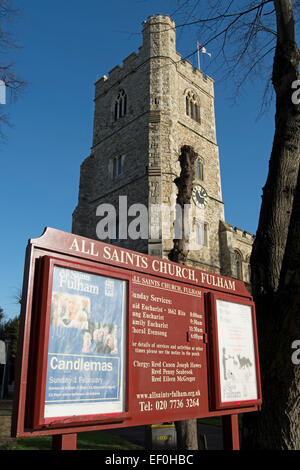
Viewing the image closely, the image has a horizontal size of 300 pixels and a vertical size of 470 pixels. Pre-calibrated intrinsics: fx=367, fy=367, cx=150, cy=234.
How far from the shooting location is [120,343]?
2.50 m

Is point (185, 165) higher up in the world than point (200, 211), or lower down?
lower down

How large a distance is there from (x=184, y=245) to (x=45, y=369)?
18.5ft

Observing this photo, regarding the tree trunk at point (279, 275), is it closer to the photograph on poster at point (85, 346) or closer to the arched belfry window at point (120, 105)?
the photograph on poster at point (85, 346)

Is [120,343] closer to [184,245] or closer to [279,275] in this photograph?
[279,275]

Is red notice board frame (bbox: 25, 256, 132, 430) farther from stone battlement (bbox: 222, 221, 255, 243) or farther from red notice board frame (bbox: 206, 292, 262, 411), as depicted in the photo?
stone battlement (bbox: 222, 221, 255, 243)

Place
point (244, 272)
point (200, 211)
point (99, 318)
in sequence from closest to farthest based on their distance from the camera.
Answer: point (99, 318), point (200, 211), point (244, 272)

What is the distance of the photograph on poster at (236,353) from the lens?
3.15 metres

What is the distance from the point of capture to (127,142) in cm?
2192

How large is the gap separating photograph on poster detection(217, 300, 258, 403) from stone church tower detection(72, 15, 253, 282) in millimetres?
13168

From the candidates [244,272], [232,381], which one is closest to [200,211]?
[244,272]

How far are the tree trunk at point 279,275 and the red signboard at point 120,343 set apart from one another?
21 centimetres

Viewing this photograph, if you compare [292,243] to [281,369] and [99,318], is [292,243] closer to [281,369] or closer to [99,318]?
[281,369]

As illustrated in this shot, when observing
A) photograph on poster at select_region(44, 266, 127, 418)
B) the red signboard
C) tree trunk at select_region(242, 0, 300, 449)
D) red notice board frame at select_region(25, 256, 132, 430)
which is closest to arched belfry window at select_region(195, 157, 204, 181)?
tree trunk at select_region(242, 0, 300, 449)

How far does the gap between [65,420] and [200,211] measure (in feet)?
63.5
